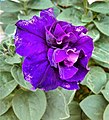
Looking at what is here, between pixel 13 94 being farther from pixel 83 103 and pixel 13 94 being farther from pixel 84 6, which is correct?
pixel 84 6

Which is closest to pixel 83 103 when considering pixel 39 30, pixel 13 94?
pixel 13 94

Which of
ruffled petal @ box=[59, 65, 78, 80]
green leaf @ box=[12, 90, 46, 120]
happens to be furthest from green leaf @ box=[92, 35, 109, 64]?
ruffled petal @ box=[59, 65, 78, 80]

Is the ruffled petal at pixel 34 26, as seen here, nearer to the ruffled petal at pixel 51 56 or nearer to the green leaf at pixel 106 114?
the ruffled petal at pixel 51 56

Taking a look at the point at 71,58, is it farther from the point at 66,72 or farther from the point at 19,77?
the point at 19,77

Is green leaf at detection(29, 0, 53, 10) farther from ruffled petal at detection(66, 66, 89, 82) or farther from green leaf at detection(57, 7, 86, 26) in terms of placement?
ruffled petal at detection(66, 66, 89, 82)

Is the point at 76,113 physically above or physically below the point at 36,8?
below

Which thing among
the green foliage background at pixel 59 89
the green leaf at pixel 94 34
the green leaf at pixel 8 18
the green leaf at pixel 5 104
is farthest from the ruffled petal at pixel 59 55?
the green leaf at pixel 8 18
